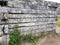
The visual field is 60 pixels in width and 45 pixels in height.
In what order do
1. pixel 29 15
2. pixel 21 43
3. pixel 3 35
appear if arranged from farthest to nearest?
1. pixel 29 15
2. pixel 21 43
3. pixel 3 35

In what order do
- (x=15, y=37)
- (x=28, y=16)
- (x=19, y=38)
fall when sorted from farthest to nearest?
(x=28, y=16), (x=19, y=38), (x=15, y=37)

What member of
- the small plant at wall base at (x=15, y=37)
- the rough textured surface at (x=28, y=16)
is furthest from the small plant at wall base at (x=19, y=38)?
the rough textured surface at (x=28, y=16)

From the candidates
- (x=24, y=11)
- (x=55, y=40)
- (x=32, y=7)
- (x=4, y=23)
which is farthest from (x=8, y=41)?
(x=55, y=40)

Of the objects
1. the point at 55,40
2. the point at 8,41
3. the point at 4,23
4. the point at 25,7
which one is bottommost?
the point at 55,40

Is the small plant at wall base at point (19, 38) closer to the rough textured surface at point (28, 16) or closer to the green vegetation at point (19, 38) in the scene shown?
the green vegetation at point (19, 38)

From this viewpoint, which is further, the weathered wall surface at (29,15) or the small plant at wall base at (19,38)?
the weathered wall surface at (29,15)

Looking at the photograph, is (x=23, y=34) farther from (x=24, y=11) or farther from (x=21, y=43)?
(x=24, y=11)

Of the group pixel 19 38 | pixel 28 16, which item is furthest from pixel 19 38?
pixel 28 16

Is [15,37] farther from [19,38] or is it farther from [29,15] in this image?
[29,15]

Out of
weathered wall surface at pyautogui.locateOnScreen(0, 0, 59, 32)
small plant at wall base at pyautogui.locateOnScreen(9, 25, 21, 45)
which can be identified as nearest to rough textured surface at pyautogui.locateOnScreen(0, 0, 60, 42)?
weathered wall surface at pyautogui.locateOnScreen(0, 0, 59, 32)

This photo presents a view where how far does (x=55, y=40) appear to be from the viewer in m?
7.26

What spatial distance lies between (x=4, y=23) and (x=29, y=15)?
3.91ft

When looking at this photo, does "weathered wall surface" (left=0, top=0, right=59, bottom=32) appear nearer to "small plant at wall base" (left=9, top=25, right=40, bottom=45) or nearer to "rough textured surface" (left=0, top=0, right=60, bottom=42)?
"rough textured surface" (left=0, top=0, right=60, bottom=42)

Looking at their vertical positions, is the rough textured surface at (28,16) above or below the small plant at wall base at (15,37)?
above
